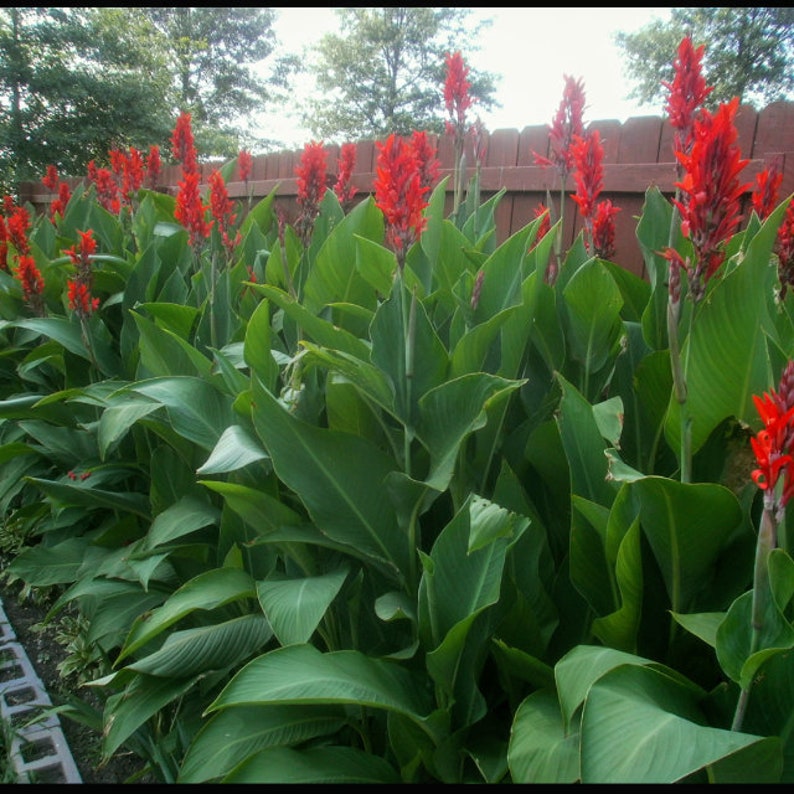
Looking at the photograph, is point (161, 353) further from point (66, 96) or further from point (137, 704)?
point (66, 96)

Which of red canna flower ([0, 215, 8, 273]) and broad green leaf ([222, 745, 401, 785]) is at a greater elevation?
red canna flower ([0, 215, 8, 273])

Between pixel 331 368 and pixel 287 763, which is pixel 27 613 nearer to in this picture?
pixel 287 763

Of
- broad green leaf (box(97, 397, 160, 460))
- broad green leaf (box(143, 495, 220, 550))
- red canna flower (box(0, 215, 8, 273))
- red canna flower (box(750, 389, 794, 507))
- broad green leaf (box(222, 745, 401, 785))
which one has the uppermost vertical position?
red canna flower (box(0, 215, 8, 273))

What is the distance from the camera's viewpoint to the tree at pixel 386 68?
96.3ft

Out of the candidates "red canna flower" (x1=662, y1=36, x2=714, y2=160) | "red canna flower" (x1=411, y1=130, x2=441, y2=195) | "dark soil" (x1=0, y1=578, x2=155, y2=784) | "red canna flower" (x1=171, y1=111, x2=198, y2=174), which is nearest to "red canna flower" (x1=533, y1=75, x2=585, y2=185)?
"red canna flower" (x1=411, y1=130, x2=441, y2=195)

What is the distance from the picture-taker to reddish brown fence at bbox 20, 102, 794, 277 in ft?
11.5

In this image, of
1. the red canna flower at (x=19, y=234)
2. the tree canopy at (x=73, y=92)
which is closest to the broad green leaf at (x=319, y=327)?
the red canna flower at (x=19, y=234)

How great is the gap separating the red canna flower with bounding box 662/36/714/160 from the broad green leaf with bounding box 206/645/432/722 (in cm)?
112

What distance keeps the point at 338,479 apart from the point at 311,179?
3.55 feet

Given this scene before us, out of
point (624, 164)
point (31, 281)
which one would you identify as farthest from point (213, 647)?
point (624, 164)

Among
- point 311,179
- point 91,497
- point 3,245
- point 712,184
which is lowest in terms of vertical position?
point 91,497

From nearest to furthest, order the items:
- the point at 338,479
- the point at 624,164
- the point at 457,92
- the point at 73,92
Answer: the point at 338,479
the point at 457,92
the point at 624,164
the point at 73,92

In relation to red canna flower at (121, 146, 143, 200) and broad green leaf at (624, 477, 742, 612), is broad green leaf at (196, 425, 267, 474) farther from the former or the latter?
red canna flower at (121, 146, 143, 200)

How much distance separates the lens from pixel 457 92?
2.29 metres
